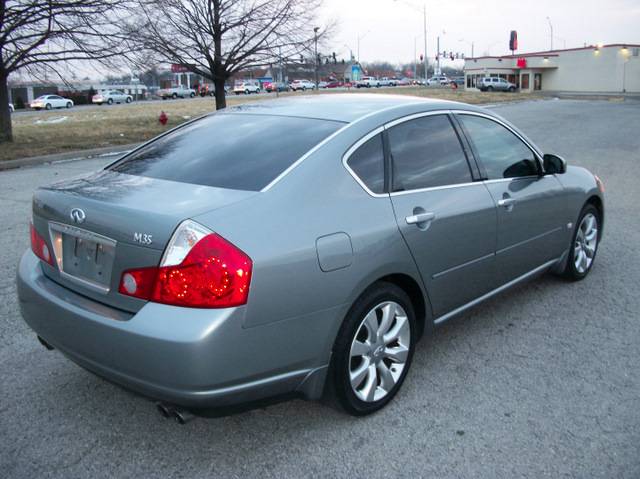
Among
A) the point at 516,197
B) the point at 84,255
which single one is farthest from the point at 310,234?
the point at 516,197

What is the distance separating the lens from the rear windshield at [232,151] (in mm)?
3133

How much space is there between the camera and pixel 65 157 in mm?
14461

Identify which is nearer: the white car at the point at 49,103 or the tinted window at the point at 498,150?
the tinted window at the point at 498,150

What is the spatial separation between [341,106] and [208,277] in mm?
1659

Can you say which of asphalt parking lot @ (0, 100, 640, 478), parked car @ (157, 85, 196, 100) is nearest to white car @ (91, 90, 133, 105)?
parked car @ (157, 85, 196, 100)

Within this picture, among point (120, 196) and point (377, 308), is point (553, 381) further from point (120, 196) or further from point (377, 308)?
point (120, 196)

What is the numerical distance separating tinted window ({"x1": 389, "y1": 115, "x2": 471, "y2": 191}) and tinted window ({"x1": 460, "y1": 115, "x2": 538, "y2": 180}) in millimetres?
231

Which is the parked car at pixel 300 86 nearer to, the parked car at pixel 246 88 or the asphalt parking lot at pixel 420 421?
the parked car at pixel 246 88

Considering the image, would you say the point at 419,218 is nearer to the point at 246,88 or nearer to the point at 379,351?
the point at 379,351

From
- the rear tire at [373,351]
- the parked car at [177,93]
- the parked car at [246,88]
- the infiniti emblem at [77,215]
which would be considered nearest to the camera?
the infiniti emblem at [77,215]

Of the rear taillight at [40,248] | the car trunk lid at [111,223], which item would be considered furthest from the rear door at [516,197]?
the rear taillight at [40,248]

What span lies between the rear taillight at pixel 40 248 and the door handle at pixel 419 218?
72.1 inches

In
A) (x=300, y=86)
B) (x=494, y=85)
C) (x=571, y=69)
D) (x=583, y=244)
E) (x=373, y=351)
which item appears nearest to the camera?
(x=373, y=351)

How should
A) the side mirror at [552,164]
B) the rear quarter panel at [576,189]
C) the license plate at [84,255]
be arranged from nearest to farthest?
the license plate at [84,255], the side mirror at [552,164], the rear quarter panel at [576,189]
